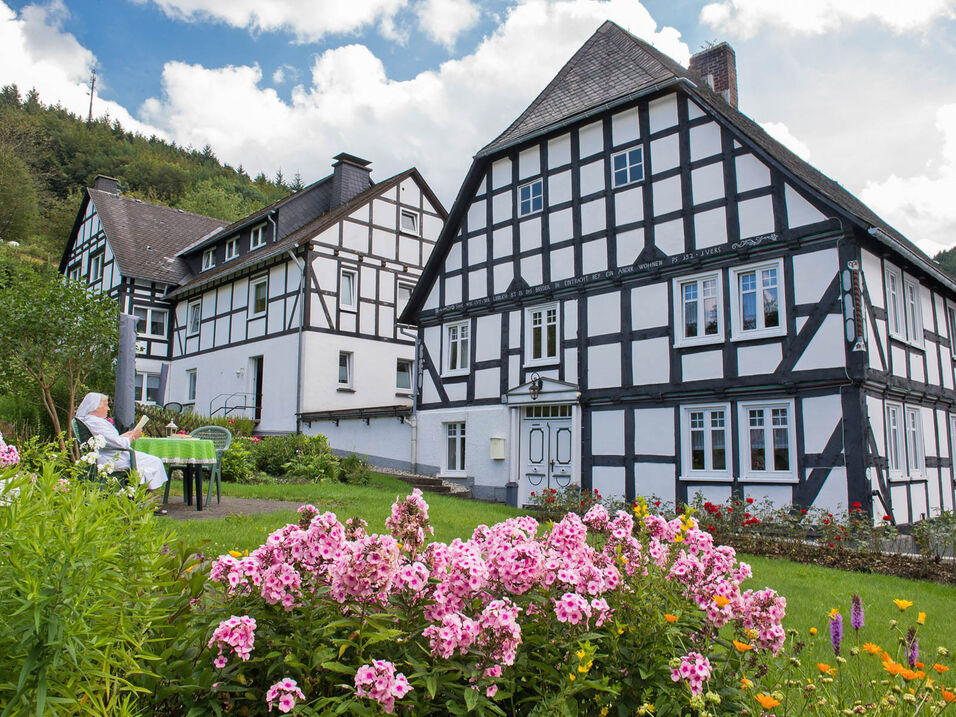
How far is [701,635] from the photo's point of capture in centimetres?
297

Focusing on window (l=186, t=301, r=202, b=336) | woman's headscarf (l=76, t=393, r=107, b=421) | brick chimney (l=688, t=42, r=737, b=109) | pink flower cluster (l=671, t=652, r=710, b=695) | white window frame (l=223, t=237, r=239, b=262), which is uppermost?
brick chimney (l=688, t=42, r=737, b=109)

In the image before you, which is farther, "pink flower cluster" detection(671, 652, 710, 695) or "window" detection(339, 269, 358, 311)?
"window" detection(339, 269, 358, 311)

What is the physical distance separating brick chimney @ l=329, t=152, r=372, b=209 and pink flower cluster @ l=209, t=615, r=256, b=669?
26.7 metres

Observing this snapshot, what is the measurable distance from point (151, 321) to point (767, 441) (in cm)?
2638

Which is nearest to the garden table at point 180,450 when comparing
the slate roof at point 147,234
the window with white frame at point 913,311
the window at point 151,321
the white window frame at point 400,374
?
the window with white frame at point 913,311

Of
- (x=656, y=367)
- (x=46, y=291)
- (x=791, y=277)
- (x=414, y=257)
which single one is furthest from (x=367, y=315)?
(x=791, y=277)

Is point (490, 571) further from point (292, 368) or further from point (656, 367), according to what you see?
point (292, 368)

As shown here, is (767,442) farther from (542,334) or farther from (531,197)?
(531,197)

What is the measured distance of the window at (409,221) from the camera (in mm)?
26031

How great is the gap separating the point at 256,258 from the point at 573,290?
43.3 feet

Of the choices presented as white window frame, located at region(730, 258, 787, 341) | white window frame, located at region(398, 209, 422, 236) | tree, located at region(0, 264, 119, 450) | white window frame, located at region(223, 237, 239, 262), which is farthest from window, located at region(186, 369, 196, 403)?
white window frame, located at region(730, 258, 787, 341)

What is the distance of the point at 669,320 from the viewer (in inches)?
549

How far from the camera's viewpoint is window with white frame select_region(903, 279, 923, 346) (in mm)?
14141

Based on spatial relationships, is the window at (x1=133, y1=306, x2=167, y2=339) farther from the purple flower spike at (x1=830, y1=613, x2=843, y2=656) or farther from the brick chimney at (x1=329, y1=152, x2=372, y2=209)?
the purple flower spike at (x1=830, y1=613, x2=843, y2=656)
